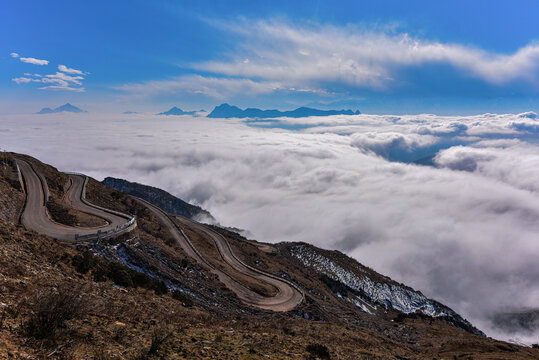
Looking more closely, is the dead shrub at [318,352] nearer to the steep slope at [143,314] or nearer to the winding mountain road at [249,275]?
the steep slope at [143,314]

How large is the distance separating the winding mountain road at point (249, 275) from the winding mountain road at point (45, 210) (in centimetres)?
1211

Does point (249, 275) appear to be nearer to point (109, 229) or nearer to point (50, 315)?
point (109, 229)

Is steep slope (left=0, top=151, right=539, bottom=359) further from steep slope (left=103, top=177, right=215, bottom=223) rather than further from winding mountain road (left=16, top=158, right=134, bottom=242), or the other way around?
steep slope (left=103, top=177, right=215, bottom=223)

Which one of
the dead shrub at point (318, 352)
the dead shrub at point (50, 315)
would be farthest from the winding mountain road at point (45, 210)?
the dead shrub at point (318, 352)

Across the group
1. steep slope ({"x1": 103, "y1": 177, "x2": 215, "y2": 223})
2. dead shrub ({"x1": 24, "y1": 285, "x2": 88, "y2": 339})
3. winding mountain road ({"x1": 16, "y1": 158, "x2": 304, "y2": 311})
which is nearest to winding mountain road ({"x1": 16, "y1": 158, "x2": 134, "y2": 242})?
winding mountain road ({"x1": 16, "y1": 158, "x2": 304, "y2": 311})

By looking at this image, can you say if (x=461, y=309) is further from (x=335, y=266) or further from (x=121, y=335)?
(x=121, y=335)

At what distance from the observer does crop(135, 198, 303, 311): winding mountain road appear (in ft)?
107

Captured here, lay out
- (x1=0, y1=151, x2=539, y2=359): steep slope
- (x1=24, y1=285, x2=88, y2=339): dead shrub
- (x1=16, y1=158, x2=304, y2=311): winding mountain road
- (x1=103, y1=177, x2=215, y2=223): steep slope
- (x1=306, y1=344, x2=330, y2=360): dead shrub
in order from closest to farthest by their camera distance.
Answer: (x1=24, y1=285, x2=88, y2=339): dead shrub, (x1=0, y1=151, x2=539, y2=359): steep slope, (x1=306, y1=344, x2=330, y2=360): dead shrub, (x1=16, y1=158, x2=304, y2=311): winding mountain road, (x1=103, y1=177, x2=215, y2=223): steep slope

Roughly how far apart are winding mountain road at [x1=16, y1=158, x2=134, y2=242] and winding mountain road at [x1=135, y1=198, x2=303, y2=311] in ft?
39.7

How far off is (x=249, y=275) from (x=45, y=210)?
27.2m

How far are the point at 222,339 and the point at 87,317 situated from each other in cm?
527

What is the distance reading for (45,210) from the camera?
3039 cm

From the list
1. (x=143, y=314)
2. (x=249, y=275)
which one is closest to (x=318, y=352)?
(x=143, y=314)

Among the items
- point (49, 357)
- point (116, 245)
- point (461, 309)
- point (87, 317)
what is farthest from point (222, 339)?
point (461, 309)
